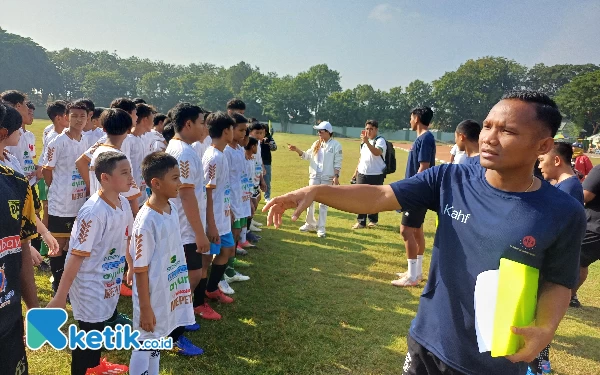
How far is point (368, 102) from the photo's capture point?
79.2 metres

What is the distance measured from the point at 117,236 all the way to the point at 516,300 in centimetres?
276

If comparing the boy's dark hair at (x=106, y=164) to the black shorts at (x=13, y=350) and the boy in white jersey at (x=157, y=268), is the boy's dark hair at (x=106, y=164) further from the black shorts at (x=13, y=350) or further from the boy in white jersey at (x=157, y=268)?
the black shorts at (x=13, y=350)

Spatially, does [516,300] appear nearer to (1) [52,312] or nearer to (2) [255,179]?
(1) [52,312]

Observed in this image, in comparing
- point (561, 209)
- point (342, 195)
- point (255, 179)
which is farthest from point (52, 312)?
point (255, 179)

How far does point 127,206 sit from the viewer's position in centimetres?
326

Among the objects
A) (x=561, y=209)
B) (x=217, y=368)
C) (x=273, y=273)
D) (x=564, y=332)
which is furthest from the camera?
(x=273, y=273)

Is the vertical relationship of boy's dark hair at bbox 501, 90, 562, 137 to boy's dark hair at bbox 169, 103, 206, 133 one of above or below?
above

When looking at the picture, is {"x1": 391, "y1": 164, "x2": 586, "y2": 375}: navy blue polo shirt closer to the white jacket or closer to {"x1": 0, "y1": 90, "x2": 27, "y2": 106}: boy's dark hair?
{"x1": 0, "y1": 90, "x2": 27, "y2": 106}: boy's dark hair

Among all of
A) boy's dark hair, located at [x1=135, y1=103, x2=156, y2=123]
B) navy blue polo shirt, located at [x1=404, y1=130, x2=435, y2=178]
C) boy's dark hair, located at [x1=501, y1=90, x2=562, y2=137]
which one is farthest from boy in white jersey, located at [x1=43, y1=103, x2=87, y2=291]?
boy's dark hair, located at [x1=501, y1=90, x2=562, y2=137]

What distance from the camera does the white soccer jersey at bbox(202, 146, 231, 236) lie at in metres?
4.29

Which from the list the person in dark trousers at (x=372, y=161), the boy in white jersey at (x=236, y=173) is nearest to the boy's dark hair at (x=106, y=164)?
the boy in white jersey at (x=236, y=173)

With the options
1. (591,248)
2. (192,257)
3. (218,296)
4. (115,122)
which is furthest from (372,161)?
(115,122)

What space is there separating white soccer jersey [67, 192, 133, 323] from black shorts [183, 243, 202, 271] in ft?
3.10

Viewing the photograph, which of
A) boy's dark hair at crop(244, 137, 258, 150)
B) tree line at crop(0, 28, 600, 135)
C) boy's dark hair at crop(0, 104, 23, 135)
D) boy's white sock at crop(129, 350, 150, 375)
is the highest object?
tree line at crop(0, 28, 600, 135)
